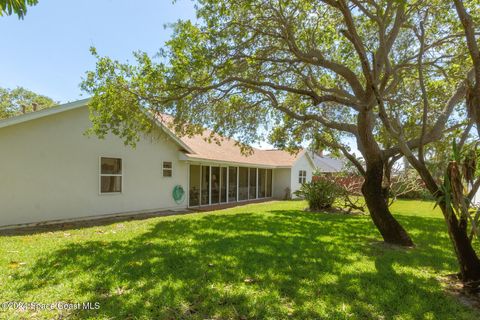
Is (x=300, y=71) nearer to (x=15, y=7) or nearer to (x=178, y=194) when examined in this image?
(x=15, y=7)

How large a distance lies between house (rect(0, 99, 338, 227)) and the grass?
2.13 metres

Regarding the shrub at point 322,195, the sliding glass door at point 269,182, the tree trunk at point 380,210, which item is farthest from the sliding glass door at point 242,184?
the tree trunk at point 380,210

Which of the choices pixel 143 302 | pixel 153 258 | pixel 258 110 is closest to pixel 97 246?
pixel 153 258

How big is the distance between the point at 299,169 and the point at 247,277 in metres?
21.5

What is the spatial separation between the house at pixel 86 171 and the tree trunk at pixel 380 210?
730 centimetres

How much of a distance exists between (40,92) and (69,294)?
37.7 meters

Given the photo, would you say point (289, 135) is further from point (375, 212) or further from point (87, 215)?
point (87, 215)

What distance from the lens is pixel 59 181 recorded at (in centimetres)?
1047

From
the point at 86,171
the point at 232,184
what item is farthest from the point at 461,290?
the point at 232,184

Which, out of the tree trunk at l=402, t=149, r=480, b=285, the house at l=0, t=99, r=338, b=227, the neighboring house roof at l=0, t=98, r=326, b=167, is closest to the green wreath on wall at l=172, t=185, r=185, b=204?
the house at l=0, t=99, r=338, b=227

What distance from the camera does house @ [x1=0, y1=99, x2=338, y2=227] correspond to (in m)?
9.47

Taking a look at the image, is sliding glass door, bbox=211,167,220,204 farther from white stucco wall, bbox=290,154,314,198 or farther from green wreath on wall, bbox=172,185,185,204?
white stucco wall, bbox=290,154,314,198

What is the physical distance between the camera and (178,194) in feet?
49.8

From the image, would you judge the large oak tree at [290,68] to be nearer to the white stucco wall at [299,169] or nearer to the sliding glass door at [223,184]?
the sliding glass door at [223,184]
